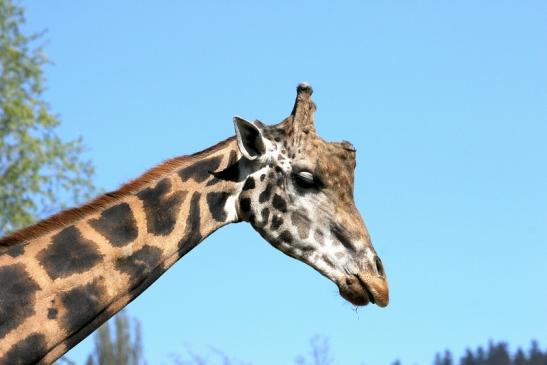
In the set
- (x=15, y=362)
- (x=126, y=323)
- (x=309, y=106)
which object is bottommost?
(x=15, y=362)

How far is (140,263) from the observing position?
8.77 m

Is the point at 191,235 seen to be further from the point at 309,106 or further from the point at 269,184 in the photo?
the point at 309,106

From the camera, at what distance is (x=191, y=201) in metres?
9.16

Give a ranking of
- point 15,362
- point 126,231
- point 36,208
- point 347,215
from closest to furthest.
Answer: point 15,362, point 126,231, point 347,215, point 36,208

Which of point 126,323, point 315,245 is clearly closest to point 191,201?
point 315,245

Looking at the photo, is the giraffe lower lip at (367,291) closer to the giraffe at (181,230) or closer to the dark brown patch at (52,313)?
the giraffe at (181,230)

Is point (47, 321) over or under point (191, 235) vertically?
under

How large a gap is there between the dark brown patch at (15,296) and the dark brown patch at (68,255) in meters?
0.16

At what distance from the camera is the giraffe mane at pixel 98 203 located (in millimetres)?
8727

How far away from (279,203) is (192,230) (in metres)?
0.69

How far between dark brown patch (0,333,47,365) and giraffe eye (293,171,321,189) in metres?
2.22

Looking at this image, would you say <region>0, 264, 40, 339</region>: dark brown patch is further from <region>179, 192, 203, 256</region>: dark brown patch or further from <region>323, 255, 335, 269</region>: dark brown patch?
<region>323, 255, 335, 269</region>: dark brown patch

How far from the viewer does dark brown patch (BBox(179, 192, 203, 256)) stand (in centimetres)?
905

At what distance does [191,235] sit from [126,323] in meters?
18.9
